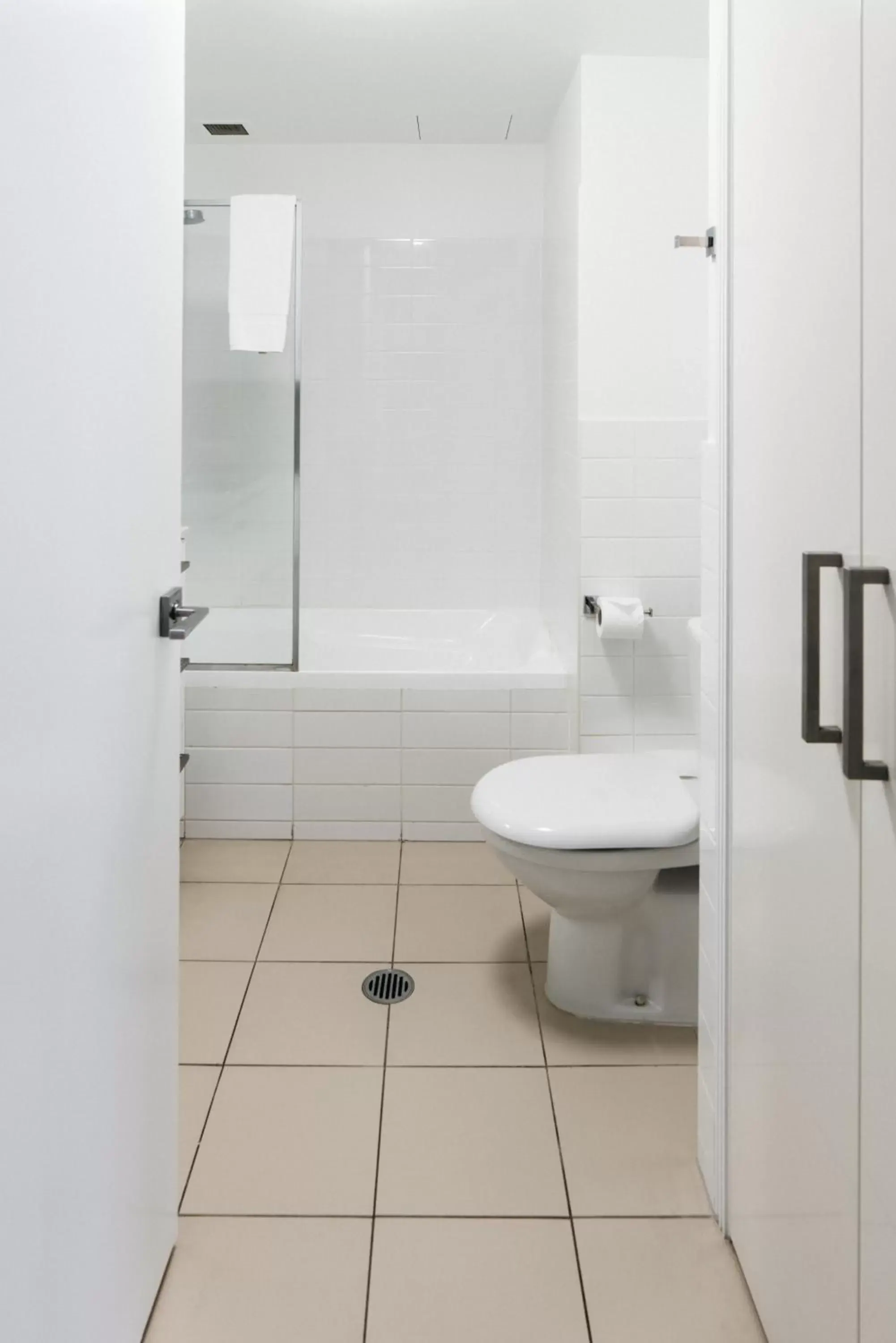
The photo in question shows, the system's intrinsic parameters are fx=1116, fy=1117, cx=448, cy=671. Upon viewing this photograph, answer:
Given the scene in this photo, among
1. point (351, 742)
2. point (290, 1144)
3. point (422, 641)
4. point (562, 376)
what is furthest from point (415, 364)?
point (290, 1144)

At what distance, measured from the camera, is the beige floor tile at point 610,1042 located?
215cm

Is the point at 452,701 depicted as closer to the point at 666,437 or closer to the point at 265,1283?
the point at 666,437

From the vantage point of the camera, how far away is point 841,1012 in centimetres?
113

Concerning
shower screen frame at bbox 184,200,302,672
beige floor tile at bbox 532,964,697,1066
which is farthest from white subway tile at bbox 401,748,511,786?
beige floor tile at bbox 532,964,697,1066

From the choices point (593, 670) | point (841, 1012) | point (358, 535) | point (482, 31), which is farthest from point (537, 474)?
point (841, 1012)

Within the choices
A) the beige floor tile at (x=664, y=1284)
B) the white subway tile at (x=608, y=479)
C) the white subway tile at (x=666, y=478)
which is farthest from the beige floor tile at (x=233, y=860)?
the beige floor tile at (x=664, y=1284)

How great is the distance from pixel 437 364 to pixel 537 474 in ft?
1.81

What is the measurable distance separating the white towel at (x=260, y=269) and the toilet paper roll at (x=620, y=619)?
1.29m

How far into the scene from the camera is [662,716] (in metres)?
3.26

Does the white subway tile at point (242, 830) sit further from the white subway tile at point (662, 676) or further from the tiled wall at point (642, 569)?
the white subway tile at point (662, 676)

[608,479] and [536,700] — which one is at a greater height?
[608,479]

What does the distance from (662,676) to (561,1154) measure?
1663 mm

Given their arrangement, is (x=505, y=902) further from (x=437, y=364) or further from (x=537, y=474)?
(x=437, y=364)

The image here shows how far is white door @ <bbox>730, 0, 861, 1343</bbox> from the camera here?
1.11 meters
